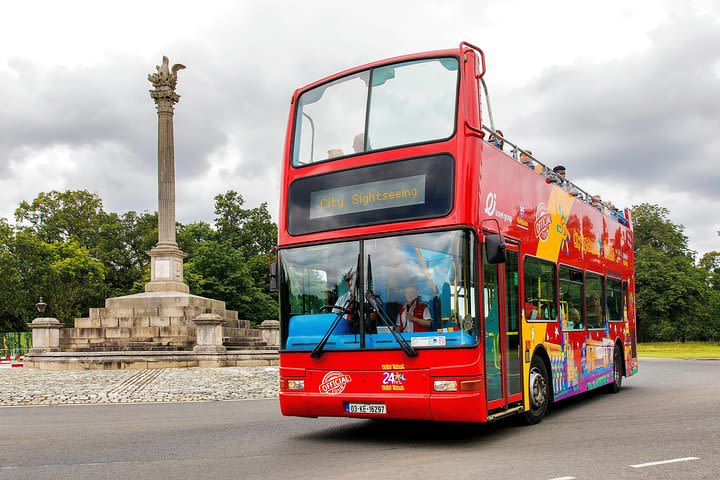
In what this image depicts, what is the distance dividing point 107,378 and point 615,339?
528 inches

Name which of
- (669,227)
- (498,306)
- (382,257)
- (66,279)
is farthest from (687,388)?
(669,227)

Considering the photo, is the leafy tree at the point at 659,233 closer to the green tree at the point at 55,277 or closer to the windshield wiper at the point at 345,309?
the green tree at the point at 55,277

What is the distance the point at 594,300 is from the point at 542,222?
9.93 feet

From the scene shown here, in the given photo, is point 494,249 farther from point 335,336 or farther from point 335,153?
point 335,153

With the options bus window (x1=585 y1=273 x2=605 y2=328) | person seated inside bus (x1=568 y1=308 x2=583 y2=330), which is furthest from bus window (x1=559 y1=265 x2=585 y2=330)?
bus window (x1=585 y1=273 x2=605 y2=328)

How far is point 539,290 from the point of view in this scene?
1092 centimetres

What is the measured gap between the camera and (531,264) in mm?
10719

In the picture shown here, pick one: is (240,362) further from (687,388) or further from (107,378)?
(687,388)

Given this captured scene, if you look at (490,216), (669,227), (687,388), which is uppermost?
(669,227)

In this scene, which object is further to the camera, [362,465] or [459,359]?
[459,359]

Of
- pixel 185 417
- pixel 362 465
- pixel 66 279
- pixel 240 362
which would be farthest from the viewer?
pixel 66 279

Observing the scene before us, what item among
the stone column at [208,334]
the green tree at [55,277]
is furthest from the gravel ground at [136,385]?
the green tree at [55,277]

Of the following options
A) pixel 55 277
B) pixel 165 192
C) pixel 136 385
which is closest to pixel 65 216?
pixel 55 277

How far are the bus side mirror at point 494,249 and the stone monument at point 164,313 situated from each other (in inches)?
687
